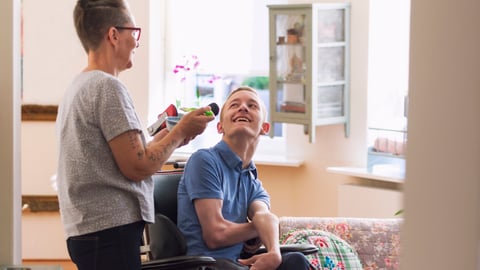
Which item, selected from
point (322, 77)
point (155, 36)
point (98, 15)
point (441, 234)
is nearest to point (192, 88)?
point (155, 36)

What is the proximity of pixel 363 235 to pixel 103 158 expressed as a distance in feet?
5.97

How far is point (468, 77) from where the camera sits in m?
0.84

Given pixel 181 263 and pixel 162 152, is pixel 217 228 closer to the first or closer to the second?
pixel 181 263

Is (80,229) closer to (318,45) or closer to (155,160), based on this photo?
(155,160)

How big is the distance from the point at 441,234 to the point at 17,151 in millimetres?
2319

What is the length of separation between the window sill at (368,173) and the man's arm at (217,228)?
1.92 m

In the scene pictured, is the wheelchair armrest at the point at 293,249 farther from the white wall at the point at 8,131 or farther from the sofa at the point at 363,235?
the white wall at the point at 8,131

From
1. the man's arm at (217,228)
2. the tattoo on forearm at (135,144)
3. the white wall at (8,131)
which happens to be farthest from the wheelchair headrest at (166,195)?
the tattoo on forearm at (135,144)

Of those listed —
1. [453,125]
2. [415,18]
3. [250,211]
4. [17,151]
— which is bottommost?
[250,211]

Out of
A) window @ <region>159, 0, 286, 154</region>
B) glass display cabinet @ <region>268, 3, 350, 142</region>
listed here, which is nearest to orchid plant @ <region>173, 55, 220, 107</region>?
window @ <region>159, 0, 286, 154</region>

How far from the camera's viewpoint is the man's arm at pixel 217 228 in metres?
3.03

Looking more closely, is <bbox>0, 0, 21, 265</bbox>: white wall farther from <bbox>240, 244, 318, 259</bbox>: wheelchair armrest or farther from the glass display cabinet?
the glass display cabinet

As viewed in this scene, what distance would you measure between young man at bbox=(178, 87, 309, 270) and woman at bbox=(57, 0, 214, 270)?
22.0 inches

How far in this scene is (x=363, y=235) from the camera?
13.0 ft
